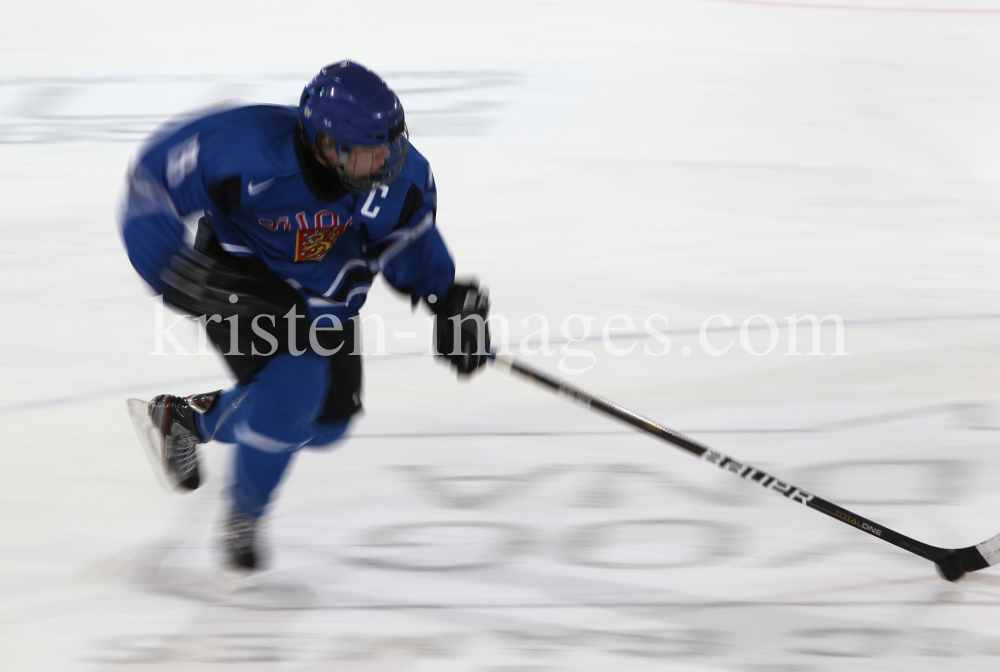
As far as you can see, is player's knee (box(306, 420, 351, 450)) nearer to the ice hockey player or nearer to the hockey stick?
the ice hockey player

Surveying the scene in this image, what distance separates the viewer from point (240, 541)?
249 cm

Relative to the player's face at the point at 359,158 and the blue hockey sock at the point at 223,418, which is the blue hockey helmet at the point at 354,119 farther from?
the blue hockey sock at the point at 223,418

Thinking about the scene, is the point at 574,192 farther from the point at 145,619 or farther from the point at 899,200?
the point at 145,619

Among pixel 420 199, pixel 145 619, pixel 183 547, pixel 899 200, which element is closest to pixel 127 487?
pixel 183 547

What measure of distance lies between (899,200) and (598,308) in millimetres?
1732

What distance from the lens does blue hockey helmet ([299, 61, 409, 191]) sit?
2.17 metres

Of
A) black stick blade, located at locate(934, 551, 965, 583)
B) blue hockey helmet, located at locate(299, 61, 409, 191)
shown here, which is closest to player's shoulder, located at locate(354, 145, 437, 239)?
blue hockey helmet, located at locate(299, 61, 409, 191)

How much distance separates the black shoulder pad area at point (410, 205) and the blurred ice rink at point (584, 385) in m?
0.79

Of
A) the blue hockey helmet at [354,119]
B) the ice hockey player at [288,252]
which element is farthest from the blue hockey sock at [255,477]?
the blue hockey helmet at [354,119]

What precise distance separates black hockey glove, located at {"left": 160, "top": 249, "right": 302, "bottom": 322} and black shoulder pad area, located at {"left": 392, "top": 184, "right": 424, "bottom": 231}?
36 centimetres

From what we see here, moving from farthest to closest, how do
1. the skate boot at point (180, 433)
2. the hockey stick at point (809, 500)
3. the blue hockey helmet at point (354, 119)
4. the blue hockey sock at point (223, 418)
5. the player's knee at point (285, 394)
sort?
the skate boot at point (180, 433)
the blue hockey sock at point (223, 418)
the hockey stick at point (809, 500)
the player's knee at point (285, 394)
the blue hockey helmet at point (354, 119)

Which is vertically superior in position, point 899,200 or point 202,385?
point 899,200

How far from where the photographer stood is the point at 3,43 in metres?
7.19

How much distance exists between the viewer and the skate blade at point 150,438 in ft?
9.01
